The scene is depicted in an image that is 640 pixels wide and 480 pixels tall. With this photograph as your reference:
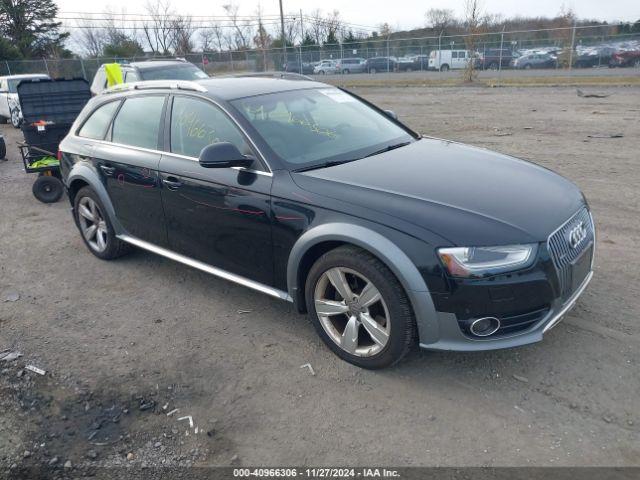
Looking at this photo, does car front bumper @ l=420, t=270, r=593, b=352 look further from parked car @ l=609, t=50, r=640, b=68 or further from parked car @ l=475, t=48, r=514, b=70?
parked car @ l=475, t=48, r=514, b=70

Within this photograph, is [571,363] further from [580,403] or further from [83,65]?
[83,65]

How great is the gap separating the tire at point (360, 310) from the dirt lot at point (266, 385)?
6.8 inches

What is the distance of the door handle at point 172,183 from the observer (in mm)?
4170

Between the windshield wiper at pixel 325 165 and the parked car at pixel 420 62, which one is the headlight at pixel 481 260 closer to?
the windshield wiper at pixel 325 165

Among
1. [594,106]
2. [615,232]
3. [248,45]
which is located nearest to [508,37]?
[594,106]

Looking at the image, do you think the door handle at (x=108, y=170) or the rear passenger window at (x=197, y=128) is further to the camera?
the door handle at (x=108, y=170)

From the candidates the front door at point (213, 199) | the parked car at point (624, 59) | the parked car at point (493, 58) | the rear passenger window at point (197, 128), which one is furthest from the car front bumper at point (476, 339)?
the parked car at point (493, 58)

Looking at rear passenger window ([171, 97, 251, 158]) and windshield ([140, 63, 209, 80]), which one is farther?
windshield ([140, 63, 209, 80])

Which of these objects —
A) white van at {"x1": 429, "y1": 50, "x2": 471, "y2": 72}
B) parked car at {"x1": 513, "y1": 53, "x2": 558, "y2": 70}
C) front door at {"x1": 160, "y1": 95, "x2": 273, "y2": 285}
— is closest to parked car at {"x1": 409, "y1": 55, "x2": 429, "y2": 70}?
white van at {"x1": 429, "y1": 50, "x2": 471, "y2": 72}

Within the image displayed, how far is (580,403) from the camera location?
2.98m

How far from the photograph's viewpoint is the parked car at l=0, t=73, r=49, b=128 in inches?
655

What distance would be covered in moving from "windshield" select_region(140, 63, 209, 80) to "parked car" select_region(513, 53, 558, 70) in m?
23.2

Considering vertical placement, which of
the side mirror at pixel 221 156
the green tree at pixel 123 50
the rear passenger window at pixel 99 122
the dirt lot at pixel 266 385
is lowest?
the dirt lot at pixel 266 385

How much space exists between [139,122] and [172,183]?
2.93ft
